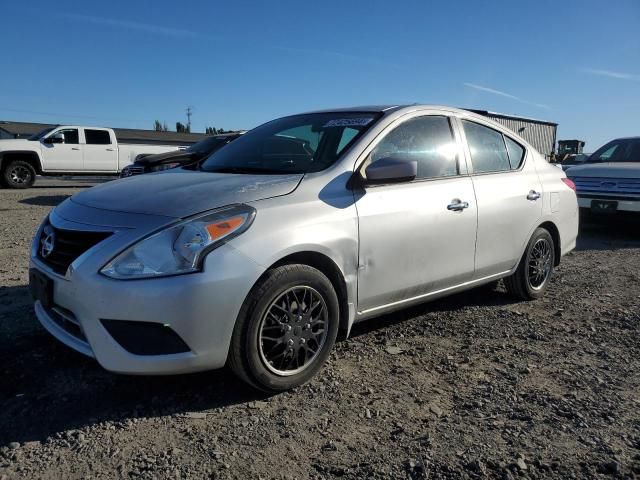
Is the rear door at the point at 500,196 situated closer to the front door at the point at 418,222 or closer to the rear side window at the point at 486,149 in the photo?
the rear side window at the point at 486,149

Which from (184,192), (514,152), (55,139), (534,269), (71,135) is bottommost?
(534,269)

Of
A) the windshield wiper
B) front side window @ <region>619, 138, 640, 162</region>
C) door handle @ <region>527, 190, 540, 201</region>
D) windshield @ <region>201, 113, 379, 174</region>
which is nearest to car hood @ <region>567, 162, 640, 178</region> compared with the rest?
front side window @ <region>619, 138, 640, 162</region>

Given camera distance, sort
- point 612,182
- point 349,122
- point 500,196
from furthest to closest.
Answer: point 612,182 < point 500,196 < point 349,122

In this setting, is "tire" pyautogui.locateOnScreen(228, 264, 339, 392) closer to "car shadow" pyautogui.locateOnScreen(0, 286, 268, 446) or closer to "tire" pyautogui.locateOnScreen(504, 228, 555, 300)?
"car shadow" pyautogui.locateOnScreen(0, 286, 268, 446)

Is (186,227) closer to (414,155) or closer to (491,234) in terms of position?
(414,155)

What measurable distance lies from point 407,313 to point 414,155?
1.42m

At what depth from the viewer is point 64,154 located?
16297 millimetres

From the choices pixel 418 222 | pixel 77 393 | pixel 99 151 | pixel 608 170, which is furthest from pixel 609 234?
pixel 99 151

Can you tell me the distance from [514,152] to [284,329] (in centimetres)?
297

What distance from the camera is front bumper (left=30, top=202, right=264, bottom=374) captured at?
2.52 m

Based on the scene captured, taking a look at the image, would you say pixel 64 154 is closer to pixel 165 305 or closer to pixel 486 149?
pixel 486 149

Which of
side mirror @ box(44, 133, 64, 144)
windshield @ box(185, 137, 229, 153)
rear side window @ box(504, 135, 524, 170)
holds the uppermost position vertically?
side mirror @ box(44, 133, 64, 144)

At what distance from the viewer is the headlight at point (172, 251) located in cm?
257

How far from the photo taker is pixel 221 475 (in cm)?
227
